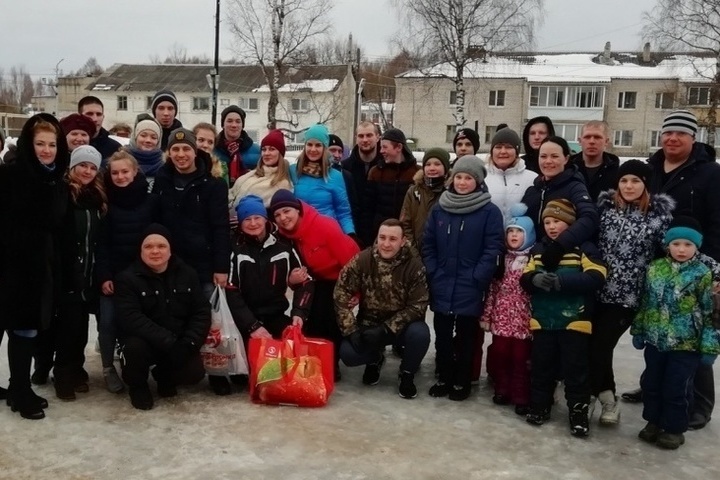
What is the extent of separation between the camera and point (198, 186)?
4.54 metres

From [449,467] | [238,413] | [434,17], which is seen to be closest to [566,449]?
[449,467]

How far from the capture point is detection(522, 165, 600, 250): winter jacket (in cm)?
404

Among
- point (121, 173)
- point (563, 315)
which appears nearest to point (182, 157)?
point (121, 173)

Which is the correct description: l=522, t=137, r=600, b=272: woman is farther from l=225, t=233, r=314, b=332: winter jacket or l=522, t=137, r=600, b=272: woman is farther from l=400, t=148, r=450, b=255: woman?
Answer: l=225, t=233, r=314, b=332: winter jacket

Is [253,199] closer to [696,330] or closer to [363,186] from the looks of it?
[363,186]

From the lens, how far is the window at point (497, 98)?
43.0m

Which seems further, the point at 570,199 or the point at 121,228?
the point at 121,228

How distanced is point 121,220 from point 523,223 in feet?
8.82

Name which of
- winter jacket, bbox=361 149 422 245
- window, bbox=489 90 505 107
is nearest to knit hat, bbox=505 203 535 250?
winter jacket, bbox=361 149 422 245

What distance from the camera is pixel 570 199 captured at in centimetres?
426

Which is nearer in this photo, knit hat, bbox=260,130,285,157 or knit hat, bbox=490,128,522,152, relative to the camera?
knit hat, bbox=490,128,522,152

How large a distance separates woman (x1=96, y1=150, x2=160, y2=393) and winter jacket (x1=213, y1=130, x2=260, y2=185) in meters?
1.42

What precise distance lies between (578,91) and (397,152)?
1594 inches

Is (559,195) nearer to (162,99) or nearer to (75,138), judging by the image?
(75,138)
